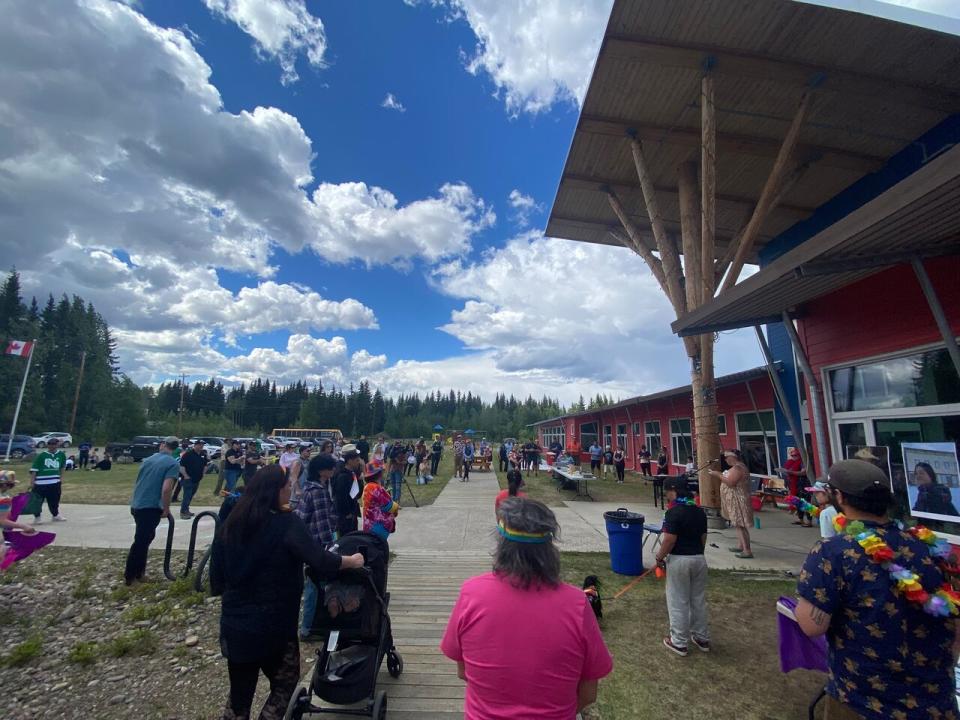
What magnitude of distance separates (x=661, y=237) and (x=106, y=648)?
1203 cm

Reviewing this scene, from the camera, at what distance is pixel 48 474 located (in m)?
8.95

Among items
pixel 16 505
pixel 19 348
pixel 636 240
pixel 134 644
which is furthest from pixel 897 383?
pixel 19 348

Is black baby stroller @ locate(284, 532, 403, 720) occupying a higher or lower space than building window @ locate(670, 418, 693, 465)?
lower

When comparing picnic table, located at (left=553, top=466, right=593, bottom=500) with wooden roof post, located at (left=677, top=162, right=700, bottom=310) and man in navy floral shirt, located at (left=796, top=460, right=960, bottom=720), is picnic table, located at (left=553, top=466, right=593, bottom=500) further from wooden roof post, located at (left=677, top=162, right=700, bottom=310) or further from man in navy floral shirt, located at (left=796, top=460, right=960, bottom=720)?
man in navy floral shirt, located at (left=796, top=460, right=960, bottom=720)

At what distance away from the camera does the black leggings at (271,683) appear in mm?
2406

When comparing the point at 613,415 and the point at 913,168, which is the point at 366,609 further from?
the point at 613,415

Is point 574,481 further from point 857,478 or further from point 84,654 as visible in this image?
point 857,478

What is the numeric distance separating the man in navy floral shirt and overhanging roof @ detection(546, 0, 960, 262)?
8490mm

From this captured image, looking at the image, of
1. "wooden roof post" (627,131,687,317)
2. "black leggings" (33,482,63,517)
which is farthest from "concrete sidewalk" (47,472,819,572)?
"wooden roof post" (627,131,687,317)

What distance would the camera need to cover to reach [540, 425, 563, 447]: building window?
41.6m

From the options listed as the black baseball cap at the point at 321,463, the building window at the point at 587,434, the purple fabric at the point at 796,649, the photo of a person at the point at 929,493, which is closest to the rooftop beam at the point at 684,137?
the photo of a person at the point at 929,493

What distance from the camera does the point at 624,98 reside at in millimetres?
8914

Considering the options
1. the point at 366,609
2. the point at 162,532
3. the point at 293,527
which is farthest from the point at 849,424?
the point at 162,532

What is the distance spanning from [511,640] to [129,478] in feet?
76.9
